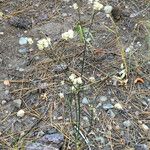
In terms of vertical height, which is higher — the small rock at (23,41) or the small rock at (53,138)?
the small rock at (23,41)

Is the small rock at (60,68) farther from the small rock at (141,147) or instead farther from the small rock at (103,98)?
the small rock at (141,147)

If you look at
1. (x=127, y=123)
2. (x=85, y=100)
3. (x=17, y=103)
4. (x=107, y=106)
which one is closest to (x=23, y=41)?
(x=17, y=103)

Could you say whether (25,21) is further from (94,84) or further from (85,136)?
(85,136)

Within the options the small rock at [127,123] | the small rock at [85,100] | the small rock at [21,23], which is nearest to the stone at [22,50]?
the small rock at [21,23]

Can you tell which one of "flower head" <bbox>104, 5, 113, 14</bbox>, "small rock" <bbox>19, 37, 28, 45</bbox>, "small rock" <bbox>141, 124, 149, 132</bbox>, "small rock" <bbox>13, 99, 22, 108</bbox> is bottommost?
"small rock" <bbox>13, 99, 22, 108</bbox>

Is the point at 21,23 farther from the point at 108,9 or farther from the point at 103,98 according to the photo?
the point at 103,98

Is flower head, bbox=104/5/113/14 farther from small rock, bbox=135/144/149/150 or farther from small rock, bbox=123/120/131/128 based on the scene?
small rock, bbox=135/144/149/150

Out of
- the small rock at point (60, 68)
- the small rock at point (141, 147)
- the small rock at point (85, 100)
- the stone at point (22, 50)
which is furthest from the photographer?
the stone at point (22, 50)

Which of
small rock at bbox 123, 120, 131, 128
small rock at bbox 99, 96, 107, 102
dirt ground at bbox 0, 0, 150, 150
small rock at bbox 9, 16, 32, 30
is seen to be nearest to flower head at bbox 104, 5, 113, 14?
dirt ground at bbox 0, 0, 150, 150

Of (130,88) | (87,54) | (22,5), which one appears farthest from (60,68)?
(22,5)
